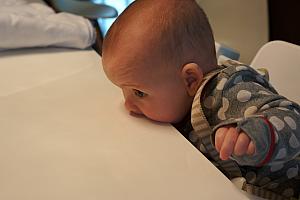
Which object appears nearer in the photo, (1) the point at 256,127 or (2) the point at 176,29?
(1) the point at 256,127

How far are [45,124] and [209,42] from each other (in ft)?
0.88

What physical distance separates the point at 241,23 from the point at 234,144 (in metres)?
0.81

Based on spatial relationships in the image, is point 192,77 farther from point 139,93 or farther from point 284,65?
point 284,65

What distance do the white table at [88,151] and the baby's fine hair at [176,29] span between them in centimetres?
→ 10

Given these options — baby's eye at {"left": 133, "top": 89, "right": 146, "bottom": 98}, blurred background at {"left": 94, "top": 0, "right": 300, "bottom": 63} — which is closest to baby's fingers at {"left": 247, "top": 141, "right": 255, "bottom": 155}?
baby's eye at {"left": 133, "top": 89, "right": 146, "bottom": 98}

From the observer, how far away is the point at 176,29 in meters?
0.58

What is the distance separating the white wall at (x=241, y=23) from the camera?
1.16m

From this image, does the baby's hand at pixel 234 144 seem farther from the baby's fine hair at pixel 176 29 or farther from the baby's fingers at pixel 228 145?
the baby's fine hair at pixel 176 29

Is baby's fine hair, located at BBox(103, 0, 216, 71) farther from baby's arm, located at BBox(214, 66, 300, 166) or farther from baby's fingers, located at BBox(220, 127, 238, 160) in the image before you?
baby's fingers, located at BBox(220, 127, 238, 160)

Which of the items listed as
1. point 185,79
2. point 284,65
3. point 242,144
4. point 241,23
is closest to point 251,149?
point 242,144

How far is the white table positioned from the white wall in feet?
2.02

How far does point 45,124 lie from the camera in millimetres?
564

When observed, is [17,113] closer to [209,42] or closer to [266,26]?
[209,42]

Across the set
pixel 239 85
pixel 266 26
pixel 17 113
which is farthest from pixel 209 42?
pixel 266 26
